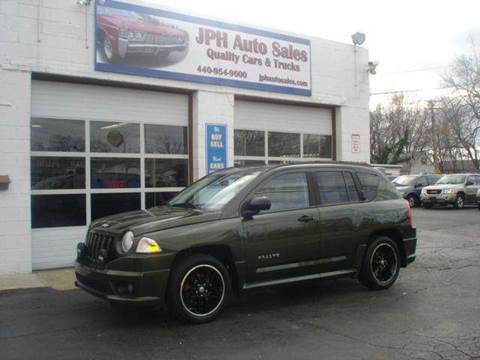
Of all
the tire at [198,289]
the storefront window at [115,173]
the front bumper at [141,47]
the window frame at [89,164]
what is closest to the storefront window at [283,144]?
the window frame at [89,164]

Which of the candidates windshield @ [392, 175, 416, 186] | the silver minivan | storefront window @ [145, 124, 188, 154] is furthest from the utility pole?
storefront window @ [145, 124, 188, 154]

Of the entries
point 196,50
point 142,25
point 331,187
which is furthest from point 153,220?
point 196,50

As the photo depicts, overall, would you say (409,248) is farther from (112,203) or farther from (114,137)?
(114,137)

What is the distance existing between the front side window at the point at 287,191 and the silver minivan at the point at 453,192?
63.4ft

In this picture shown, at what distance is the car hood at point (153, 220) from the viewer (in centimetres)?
582

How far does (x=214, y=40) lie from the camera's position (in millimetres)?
11320

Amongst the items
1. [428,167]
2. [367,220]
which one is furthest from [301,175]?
[428,167]

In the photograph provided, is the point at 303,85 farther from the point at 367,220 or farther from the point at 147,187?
the point at 367,220

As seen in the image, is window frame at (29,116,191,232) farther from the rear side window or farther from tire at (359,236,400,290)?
tire at (359,236,400,290)

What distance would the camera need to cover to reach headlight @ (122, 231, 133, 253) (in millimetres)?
5703

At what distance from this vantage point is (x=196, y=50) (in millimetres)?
11078

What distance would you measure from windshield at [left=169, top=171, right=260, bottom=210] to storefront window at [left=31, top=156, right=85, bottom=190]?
3.34m

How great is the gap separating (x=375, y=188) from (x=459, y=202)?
61.2ft

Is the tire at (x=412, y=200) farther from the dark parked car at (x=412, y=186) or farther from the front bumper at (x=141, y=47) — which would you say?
the front bumper at (x=141, y=47)
